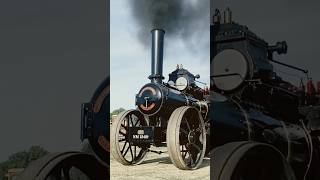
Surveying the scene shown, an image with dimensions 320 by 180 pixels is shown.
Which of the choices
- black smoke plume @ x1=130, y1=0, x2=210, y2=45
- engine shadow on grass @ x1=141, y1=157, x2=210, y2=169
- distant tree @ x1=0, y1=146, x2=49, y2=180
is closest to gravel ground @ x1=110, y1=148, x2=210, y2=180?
engine shadow on grass @ x1=141, y1=157, x2=210, y2=169

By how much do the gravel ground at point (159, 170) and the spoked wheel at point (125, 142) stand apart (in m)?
0.04

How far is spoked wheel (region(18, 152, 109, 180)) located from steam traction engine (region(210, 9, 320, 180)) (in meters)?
0.64

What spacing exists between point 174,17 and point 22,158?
1.09 m

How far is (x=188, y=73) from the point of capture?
2537mm

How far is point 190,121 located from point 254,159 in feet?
1.37

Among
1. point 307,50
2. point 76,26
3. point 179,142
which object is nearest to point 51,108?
point 76,26

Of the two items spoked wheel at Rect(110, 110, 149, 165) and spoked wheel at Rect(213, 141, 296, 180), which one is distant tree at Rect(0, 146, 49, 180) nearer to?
spoked wheel at Rect(110, 110, 149, 165)

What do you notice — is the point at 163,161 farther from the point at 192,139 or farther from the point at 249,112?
the point at 249,112

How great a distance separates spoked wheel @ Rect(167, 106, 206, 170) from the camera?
2547mm

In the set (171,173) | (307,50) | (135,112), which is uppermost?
(307,50)

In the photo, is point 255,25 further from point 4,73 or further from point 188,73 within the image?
point 4,73

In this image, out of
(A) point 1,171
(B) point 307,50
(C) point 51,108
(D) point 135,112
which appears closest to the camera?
(A) point 1,171

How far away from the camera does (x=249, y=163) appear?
2.55 meters

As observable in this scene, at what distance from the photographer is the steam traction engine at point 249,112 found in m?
2.53
